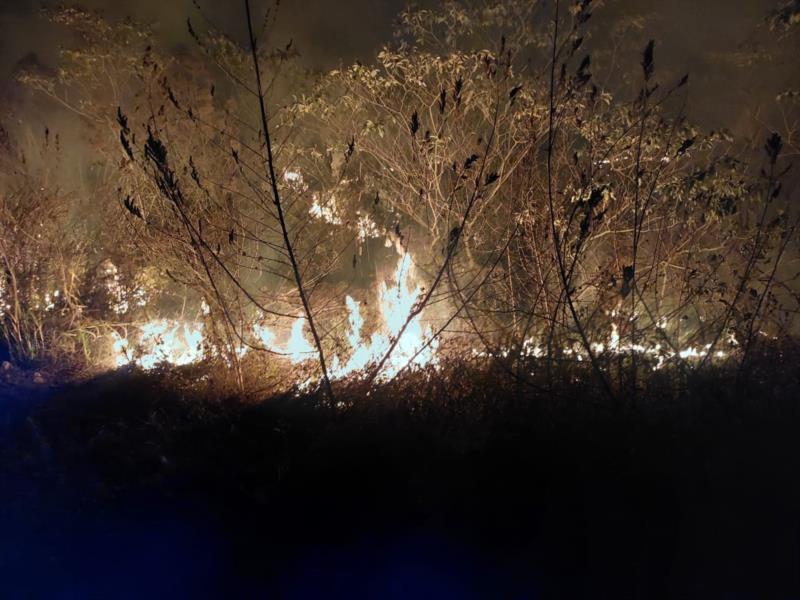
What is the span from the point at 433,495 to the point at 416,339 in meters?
4.11

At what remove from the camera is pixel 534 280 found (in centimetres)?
604

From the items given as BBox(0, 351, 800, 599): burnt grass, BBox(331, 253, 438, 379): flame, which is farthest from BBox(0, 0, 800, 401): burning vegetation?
BBox(0, 351, 800, 599): burnt grass

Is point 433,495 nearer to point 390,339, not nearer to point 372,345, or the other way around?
point 390,339

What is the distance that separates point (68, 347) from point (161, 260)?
10.0ft

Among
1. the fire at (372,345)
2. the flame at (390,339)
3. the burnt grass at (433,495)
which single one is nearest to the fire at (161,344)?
the fire at (372,345)

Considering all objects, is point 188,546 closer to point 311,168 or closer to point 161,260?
point 161,260

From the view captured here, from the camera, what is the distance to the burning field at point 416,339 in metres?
3.93

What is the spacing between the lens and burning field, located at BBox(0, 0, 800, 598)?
3.93m

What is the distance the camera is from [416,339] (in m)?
8.31

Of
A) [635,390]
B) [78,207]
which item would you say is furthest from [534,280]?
[78,207]

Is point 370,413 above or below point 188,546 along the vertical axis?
above

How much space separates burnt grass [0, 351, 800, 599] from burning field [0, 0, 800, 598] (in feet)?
0.07

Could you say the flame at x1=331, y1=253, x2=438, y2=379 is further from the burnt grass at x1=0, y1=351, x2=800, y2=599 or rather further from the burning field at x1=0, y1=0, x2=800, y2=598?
the burnt grass at x1=0, y1=351, x2=800, y2=599

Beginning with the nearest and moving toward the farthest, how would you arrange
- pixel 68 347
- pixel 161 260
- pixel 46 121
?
pixel 161 260
pixel 68 347
pixel 46 121
